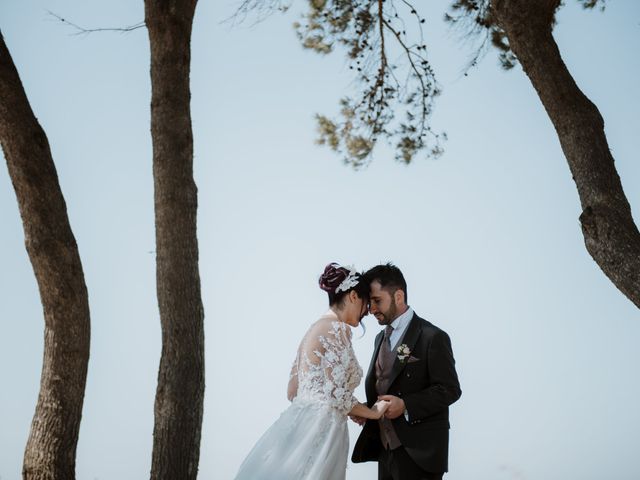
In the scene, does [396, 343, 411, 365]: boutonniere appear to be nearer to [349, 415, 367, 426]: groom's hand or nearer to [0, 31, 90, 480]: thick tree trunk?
[349, 415, 367, 426]: groom's hand

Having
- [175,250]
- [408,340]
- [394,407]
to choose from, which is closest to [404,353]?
[408,340]

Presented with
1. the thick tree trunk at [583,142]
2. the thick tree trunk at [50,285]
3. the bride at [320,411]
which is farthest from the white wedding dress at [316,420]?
the thick tree trunk at [583,142]

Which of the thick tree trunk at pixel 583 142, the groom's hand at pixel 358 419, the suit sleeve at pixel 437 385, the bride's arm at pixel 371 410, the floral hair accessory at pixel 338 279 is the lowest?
the groom's hand at pixel 358 419

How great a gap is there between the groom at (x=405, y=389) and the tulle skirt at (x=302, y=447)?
276mm

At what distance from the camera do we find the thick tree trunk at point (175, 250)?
16.3 feet

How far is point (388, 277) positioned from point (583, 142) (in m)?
1.71

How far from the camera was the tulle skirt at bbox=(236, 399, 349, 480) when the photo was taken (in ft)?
13.3

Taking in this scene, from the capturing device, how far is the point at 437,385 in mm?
4285

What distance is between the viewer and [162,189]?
17.7 ft

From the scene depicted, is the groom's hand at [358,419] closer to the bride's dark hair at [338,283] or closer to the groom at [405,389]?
the groom at [405,389]

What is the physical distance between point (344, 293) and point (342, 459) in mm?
964

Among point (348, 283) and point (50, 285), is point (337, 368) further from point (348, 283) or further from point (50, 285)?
point (50, 285)

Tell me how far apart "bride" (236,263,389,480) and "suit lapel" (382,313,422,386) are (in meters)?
0.20

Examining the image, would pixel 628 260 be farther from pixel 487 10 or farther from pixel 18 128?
pixel 18 128
